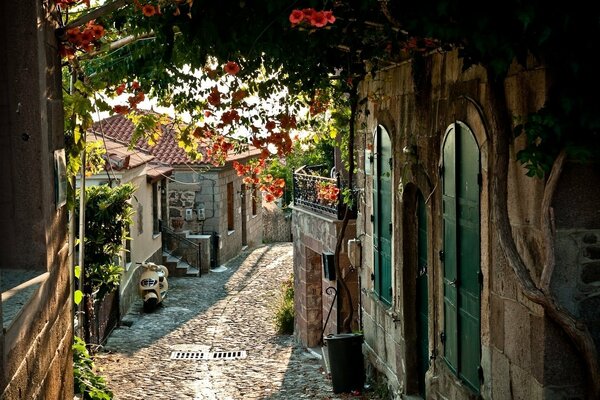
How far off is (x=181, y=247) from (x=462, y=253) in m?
18.6

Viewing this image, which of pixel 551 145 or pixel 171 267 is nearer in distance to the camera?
pixel 551 145

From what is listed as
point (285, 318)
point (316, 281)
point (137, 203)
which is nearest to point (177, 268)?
point (137, 203)

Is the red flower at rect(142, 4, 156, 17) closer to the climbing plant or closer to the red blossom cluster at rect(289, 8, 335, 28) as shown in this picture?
the climbing plant

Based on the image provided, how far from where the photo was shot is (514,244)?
538cm

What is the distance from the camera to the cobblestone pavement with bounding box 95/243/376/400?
11.6 metres

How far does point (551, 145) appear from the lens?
4.83 m

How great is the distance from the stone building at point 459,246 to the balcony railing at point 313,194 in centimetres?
158

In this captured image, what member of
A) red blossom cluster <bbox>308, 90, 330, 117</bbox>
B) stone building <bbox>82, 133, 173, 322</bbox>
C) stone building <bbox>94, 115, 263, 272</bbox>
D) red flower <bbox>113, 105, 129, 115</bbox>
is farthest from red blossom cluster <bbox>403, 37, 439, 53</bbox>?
stone building <bbox>94, 115, 263, 272</bbox>

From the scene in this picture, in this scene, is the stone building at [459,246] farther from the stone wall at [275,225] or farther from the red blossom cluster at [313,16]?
the stone wall at [275,225]

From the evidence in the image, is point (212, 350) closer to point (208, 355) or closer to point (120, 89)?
point (208, 355)

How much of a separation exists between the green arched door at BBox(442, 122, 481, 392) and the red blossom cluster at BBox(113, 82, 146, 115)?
3.41 m

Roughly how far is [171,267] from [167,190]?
9.07 ft

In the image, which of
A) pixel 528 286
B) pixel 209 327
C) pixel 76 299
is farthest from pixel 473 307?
pixel 209 327

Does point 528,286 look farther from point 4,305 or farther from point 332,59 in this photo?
point 332,59
